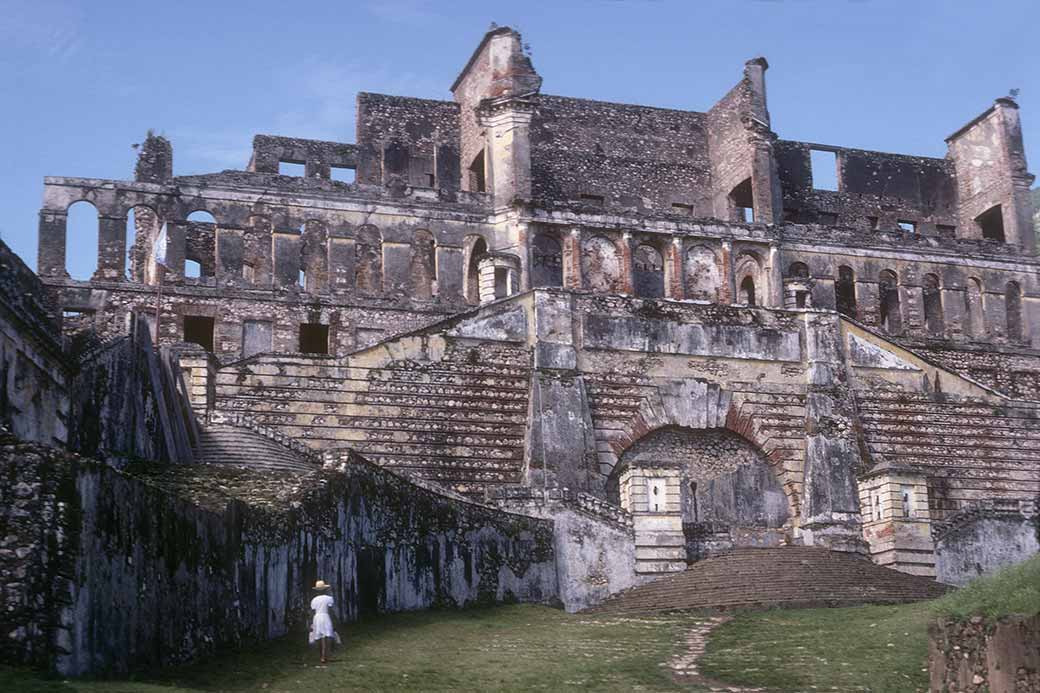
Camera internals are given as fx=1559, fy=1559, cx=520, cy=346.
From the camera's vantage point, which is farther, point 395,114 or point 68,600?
point 395,114

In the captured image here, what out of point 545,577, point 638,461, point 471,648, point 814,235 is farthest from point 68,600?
point 814,235

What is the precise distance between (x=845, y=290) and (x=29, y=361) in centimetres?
3208

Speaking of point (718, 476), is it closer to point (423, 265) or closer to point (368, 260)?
point (423, 265)

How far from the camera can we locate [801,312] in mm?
34344

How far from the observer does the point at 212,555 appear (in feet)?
53.5

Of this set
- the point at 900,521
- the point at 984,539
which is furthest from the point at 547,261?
the point at 984,539

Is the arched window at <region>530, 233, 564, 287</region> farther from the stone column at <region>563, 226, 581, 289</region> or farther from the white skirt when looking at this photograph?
the white skirt

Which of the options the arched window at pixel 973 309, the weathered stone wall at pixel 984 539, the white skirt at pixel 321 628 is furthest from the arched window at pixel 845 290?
the white skirt at pixel 321 628

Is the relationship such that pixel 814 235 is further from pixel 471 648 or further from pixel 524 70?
pixel 471 648

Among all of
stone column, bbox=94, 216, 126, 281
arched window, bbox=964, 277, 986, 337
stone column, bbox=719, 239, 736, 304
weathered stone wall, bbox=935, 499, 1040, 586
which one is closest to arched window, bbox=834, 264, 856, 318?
arched window, bbox=964, 277, 986, 337

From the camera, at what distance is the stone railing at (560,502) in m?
25.9

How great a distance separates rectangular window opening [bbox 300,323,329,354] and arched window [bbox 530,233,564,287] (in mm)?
7210

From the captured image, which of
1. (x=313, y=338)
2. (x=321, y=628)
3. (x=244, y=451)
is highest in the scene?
(x=313, y=338)

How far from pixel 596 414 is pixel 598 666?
14197 mm
